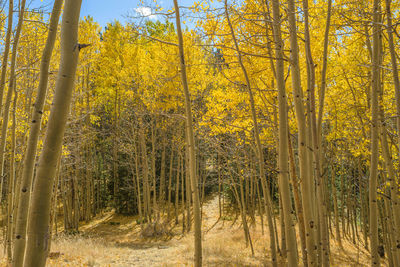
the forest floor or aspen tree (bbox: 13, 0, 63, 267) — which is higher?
aspen tree (bbox: 13, 0, 63, 267)

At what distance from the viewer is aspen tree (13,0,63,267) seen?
2086 mm

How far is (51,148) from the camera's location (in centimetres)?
143

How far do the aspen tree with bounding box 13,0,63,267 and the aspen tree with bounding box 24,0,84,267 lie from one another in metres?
0.65

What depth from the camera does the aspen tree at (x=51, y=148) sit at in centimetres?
135

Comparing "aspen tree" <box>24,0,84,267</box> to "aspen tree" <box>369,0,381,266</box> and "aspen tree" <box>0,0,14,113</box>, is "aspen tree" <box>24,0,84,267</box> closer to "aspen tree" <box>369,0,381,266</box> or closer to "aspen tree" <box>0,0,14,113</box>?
"aspen tree" <box>0,0,14,113</box>

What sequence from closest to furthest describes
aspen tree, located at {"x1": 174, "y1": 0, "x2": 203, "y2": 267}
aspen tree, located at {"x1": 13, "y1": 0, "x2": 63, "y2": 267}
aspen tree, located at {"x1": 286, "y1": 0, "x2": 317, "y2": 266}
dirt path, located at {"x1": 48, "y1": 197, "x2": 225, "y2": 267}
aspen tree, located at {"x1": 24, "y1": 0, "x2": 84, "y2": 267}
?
aspen tree, located at {"x1": 24, "y1": 0, "x2": 84, "y2": 267}
aspen tree, located at {"x1": 13, "y1": 0, "x2": 63, "y2": 267}
aspen tree, located at {"x1": 286, "y1": 0, "x2": 317, "y2": 266}
aspen tree, located at {"x1": 174, "y1": 0, "x2": 203, "y2": 267}
dirt path, located at {"x1": 48, "y1": 197, "x2": 225, "y2": 267}

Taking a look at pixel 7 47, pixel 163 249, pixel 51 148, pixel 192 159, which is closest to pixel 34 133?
pixel 51 148

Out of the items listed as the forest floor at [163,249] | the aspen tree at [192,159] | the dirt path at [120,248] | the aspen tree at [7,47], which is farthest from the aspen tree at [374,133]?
the dirt path at [120,248]

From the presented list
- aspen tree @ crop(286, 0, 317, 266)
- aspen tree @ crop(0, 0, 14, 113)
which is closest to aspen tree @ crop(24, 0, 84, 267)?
aspen tree @ crop(286, 0, 317, 266)

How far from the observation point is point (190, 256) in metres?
8.35

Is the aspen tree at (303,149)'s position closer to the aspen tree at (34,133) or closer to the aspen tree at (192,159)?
the aspen tree at (192,159)

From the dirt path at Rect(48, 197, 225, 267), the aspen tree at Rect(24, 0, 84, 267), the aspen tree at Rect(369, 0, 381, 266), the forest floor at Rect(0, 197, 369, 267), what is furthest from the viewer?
the forest floor at Rect(0, 197, 369, 267)

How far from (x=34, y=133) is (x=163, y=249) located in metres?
8.91

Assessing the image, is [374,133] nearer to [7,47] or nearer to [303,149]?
[303,149]
